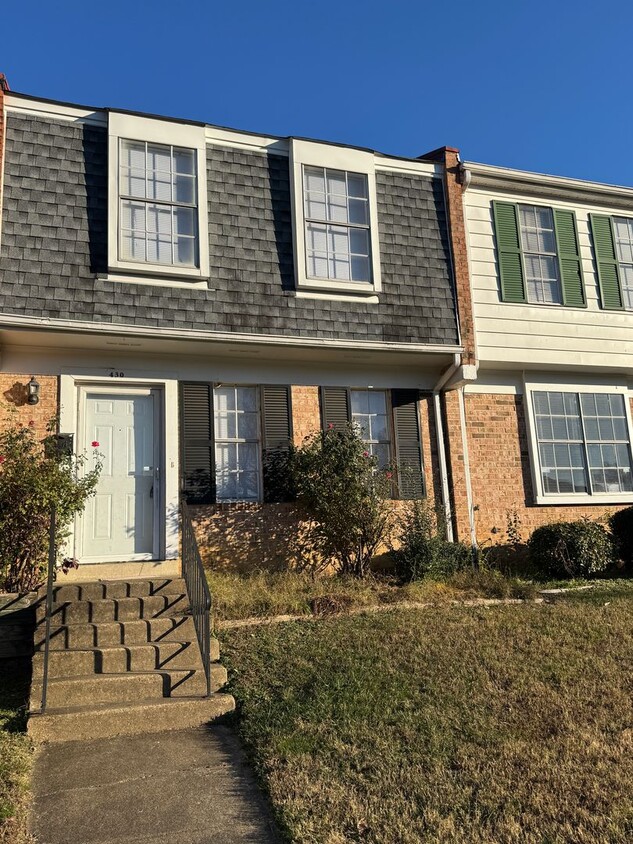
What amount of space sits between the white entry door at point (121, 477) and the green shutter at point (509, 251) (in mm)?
5720

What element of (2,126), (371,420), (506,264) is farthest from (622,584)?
(2,126)

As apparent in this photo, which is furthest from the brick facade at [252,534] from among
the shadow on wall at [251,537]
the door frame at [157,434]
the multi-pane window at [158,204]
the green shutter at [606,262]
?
the green shutter at [606,262]

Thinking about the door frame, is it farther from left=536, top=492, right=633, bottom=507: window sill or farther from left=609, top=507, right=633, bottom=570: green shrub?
left=609, top=507, right=633, bottom=570: green shrub

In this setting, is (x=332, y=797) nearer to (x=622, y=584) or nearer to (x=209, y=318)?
(x=209, y=318)

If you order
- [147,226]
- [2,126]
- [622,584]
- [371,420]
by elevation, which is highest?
[2,126]

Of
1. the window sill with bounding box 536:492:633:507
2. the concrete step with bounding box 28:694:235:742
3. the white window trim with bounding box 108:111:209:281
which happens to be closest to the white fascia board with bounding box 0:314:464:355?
the white window trim with bounding box 108:111:209:281

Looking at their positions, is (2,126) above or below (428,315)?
above

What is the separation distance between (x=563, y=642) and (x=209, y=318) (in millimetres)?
5455

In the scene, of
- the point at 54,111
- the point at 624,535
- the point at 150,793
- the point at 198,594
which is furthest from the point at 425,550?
the point at 54,111

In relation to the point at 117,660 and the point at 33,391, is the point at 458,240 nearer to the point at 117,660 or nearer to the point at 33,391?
the point at 33,391

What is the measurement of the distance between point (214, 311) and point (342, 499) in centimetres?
289

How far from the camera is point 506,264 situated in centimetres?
1081

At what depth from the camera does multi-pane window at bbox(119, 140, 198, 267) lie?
342 inches

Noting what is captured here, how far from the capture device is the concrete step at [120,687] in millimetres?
5418
